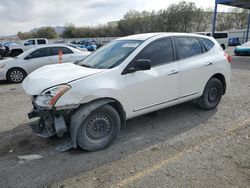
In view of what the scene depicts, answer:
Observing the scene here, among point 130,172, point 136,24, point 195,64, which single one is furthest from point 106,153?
point 136,24

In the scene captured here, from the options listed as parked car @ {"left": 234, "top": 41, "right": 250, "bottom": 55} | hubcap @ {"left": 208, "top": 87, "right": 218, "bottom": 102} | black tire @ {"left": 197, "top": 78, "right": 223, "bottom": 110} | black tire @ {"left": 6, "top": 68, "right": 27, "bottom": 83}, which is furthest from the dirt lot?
parked car @ {"left": 234, "top": 41, "right": 250, "bottom": 55}

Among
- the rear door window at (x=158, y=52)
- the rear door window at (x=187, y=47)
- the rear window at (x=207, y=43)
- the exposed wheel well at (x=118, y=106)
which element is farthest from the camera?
the rear window at (x=207, y=43)

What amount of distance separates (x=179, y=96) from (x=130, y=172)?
205 centimetres

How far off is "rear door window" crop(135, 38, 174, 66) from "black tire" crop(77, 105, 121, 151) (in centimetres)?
113

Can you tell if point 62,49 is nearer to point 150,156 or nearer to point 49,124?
point 49,124

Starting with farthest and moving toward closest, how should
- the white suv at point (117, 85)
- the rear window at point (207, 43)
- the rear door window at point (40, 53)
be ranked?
the rear door window at point (40, 53)
the rear window at point (207, 43)
the white suv at point (117, 85)

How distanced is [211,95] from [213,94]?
7 centimetres

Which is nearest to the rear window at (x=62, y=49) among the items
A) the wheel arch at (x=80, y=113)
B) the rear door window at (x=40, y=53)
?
the rear door window at (x=40, y=53)

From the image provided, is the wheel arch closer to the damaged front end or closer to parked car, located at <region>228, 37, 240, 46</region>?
the damaged front end

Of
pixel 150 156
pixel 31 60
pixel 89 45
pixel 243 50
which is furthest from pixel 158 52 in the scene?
pixel 89 45

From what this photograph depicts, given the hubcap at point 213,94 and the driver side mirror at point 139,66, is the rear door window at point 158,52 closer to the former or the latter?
the driver side mirror at point 139,66

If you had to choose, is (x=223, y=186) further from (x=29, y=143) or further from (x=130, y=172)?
(x=29, y=143)

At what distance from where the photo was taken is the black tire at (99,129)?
3.49 m

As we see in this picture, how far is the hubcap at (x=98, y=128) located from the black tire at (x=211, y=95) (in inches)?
97.7
